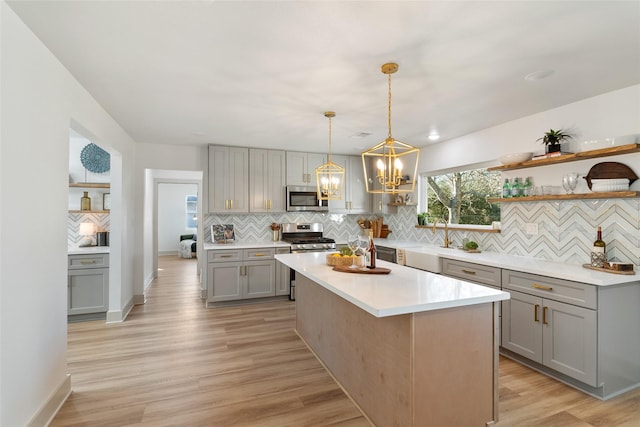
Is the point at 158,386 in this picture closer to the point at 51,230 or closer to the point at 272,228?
the point at 51,230

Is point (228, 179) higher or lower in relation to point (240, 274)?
higher

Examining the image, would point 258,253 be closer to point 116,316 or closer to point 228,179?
point 228,179

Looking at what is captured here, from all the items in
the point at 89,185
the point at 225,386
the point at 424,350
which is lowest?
the point at 225,386

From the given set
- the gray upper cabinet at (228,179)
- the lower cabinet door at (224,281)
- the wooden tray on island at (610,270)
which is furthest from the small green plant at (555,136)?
the lower cabinet door at (224,281)

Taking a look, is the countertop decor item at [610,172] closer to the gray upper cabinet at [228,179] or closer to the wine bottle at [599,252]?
the wine bottle at [599,252]

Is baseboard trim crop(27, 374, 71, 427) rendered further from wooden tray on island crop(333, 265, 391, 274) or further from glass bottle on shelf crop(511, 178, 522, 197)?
glass bottle on shelf crop(511, 178, 522, 197)

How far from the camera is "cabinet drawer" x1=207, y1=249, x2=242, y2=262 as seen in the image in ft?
14.9

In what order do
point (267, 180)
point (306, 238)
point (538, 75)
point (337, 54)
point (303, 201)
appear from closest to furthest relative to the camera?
point (337, 54) → point (538, 75) → point (267, 180) → point (303, 201) → point (306, 238)

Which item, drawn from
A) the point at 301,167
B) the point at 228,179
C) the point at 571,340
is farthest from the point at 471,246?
the point at 228,179

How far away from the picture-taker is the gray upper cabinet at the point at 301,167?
5316 mm

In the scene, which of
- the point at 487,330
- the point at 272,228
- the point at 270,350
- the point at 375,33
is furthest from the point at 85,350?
the point at 375,33

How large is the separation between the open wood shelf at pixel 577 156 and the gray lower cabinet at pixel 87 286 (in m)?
5.04

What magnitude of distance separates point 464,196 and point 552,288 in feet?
6.72

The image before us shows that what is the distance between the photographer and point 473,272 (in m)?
3.30
